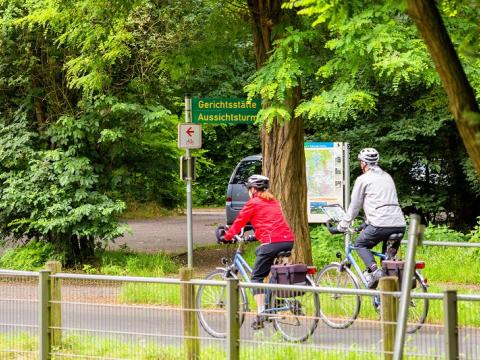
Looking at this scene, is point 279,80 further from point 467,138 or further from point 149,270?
point 467,138

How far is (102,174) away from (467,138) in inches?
597

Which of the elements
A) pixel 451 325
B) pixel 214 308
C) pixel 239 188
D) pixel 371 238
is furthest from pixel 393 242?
pixel 239 188

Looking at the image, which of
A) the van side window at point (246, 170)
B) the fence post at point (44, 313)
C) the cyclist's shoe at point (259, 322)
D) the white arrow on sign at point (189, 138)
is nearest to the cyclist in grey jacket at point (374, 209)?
the cyclist's shoe at point (259, 322)

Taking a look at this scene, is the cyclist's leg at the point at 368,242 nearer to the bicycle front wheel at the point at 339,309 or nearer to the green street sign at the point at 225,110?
the bicycle front wheel at the point at 339,309

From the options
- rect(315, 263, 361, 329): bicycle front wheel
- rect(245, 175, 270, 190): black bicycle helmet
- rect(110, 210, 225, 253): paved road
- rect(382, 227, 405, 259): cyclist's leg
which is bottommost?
rect(110, 210, 225, 253): paved road

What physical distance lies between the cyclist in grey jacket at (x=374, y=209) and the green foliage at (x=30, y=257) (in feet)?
30.0

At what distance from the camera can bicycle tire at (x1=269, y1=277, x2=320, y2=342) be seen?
25.7ft

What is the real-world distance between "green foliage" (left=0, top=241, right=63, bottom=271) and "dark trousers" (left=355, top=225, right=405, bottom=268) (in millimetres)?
9096

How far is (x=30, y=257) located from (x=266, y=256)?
9370 millimetres

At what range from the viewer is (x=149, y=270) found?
1908 centimetres

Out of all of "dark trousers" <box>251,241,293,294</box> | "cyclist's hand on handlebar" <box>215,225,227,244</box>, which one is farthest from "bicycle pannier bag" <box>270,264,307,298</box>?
"cyclist's hand on handlebar" <box>215,225,227,244</box>

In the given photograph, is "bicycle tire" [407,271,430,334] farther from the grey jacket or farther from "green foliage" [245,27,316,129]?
"green foliage" [245,27,316,129]

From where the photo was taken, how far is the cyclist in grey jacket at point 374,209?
11.8m

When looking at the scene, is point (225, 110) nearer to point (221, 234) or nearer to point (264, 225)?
point (221, 234)
